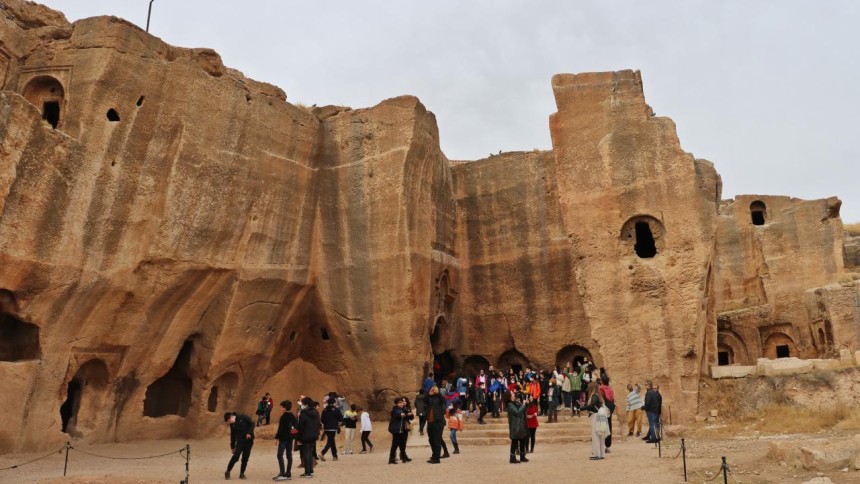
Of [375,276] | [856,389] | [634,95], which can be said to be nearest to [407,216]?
[375,276]

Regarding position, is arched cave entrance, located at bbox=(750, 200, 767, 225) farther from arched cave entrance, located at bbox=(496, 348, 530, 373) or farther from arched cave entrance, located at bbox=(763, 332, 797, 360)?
arched cave entrance, located at bbox=(496, 348, 530, 373)

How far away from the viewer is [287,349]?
19766 millimetres

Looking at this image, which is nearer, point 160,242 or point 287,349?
point 160,242

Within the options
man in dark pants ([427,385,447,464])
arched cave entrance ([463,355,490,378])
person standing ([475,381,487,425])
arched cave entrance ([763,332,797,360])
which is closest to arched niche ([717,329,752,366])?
arched cave entrance ([763,332,797,360])

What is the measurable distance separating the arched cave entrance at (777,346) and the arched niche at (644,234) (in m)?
13.2

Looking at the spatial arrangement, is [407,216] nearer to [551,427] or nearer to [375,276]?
[375,276]

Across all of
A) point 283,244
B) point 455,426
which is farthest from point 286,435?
point 283,244

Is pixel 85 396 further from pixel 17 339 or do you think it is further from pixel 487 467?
pixel 487 467

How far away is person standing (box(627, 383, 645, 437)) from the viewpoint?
542 inches

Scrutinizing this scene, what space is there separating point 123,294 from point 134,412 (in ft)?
10.0

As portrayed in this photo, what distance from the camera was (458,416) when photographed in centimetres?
1348

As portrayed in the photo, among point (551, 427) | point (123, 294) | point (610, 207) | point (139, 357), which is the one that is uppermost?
point (610, 207)

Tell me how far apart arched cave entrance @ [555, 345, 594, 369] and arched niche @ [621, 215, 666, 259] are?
4126 mm

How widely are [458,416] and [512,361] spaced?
864 cm
